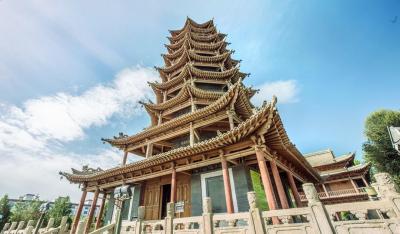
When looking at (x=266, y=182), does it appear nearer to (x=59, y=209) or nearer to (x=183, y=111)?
(x=183, y=111)

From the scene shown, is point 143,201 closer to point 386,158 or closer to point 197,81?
point 197,81

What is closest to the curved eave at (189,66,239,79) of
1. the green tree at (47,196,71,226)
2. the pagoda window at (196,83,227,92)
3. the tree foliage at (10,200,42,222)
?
the pagoda window at (196,83,227,92)

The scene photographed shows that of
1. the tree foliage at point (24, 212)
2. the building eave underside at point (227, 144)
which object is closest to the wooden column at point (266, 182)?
the building eave underside at point (227, 144)

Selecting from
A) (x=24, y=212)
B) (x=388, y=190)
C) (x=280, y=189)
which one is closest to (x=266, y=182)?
(x=280, y=189)

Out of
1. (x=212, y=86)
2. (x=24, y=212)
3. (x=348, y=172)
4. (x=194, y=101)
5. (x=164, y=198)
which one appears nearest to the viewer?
(x=164, y=198)

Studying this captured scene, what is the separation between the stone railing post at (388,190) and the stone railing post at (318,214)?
1.38 meters

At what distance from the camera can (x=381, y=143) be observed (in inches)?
912

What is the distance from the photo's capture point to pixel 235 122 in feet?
39.2

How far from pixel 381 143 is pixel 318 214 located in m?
25.9

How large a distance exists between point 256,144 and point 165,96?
12172 mm

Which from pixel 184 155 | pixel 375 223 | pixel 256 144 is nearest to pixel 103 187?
pixel 184 155

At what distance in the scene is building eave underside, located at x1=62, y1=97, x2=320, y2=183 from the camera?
743 cm

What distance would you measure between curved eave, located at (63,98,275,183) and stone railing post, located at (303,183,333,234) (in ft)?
9.44

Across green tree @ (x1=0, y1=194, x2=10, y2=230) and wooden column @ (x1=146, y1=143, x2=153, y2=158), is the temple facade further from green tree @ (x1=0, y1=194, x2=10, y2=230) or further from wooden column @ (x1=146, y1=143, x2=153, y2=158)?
green tree @ (x1=0, y1=194, x2=10, y2=230)
